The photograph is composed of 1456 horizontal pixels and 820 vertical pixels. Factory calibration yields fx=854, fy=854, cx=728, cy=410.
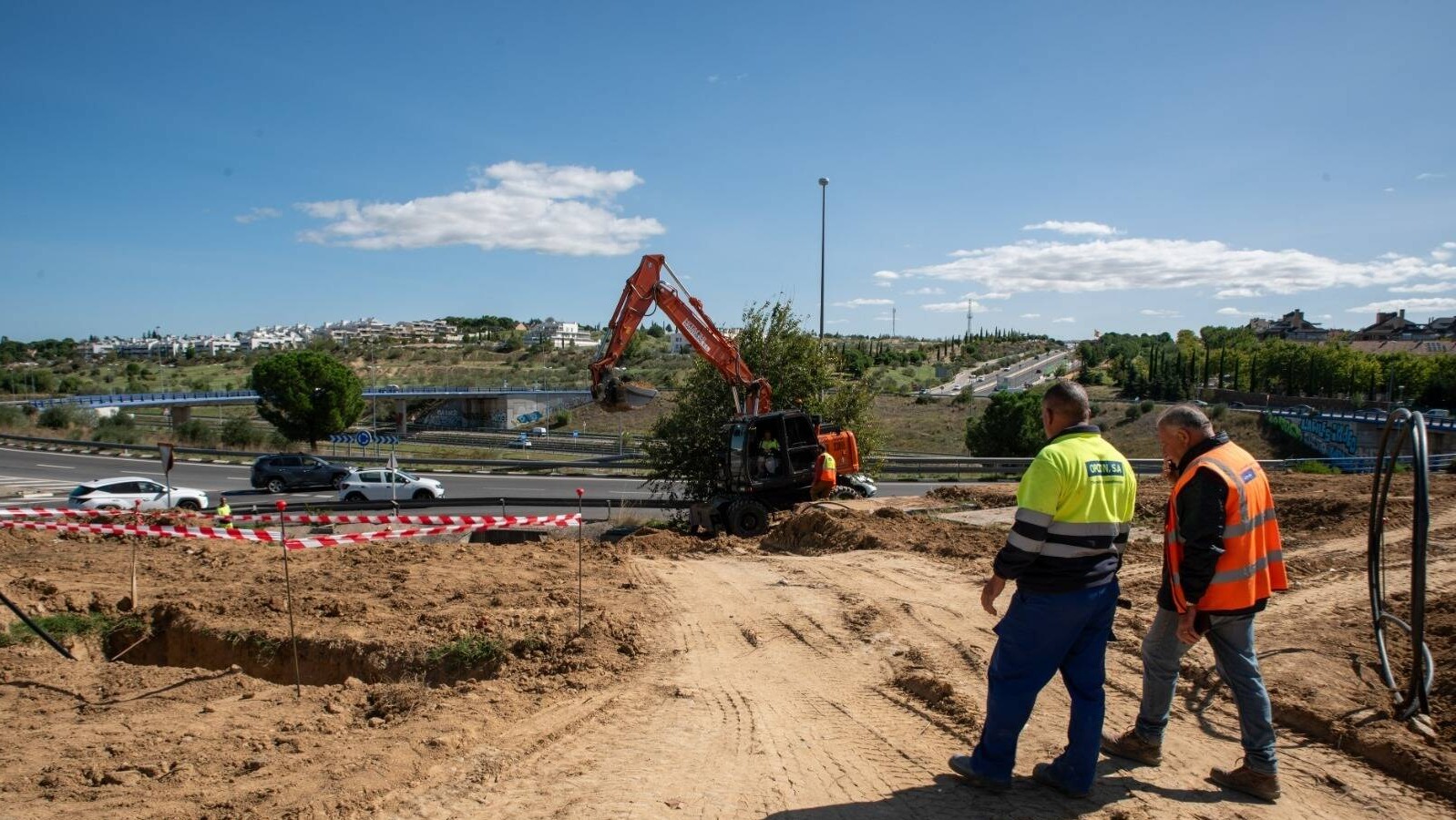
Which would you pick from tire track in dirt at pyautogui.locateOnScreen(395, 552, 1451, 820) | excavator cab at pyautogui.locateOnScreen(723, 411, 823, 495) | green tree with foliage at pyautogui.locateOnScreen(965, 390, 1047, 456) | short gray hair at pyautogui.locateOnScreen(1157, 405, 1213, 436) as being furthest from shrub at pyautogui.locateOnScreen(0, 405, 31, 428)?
short gray hair at pyautogui.locateOnScreen(1157, 405, 1213, 436)

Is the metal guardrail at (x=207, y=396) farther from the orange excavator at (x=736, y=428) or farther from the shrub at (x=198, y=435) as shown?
the orange excavator at (x=736, y=428)

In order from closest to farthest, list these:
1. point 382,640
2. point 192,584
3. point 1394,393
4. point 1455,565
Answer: point 382,640, point 1455,565, point 192,584, point 1394,393

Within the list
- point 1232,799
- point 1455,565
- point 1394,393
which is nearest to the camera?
point 1232,799

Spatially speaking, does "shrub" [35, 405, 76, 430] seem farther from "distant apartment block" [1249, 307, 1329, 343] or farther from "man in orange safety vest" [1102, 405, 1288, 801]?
"distant apartment block" [1249, 307, 1329, 343]

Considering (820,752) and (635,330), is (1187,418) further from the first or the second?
(635,330)

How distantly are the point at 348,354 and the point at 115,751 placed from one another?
405ft

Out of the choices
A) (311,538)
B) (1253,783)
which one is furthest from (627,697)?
(311,538)

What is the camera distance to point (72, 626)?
892cm

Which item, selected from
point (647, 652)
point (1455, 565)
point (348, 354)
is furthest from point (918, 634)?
point (348, 354)

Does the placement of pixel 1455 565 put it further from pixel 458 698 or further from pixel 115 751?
pixel 115 751

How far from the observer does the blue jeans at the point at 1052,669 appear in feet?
13.0

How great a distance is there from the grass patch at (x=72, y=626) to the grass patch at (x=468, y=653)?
4124 mm

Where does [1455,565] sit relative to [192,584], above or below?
above

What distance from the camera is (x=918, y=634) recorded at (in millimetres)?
7461
